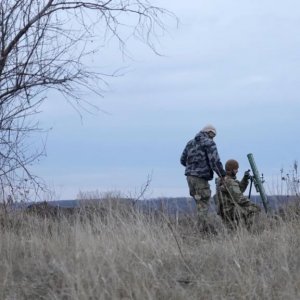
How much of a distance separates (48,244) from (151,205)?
3300 millimetres

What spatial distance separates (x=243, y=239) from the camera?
7.58 metres

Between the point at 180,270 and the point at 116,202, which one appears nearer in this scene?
the point at 180,270

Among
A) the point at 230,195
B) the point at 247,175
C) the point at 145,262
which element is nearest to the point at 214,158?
the point at 247,175

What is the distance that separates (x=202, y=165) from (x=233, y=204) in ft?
3.23

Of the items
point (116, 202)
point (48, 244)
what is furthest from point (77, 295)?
point (116, 202)

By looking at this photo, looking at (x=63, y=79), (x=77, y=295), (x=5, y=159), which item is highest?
(x=63, y=79)

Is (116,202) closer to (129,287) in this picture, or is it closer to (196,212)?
(196,212)

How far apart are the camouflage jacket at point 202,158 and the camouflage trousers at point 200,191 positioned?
8 centimetres

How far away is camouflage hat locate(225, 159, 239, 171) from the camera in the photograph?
32.3ft

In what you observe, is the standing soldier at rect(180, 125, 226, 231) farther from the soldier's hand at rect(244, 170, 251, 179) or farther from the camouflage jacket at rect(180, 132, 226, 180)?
the soldier's hand at rect(244, 170, 251, 179)

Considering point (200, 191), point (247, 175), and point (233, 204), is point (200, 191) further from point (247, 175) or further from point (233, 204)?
point (233, 204)

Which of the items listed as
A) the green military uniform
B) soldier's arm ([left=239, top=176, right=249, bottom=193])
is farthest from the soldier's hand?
the green military uniform

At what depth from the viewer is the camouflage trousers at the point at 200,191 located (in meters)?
10.5

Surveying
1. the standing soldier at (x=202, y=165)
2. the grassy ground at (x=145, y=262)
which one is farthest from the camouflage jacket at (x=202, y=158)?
the grassy ground at (x=145, y=262)
